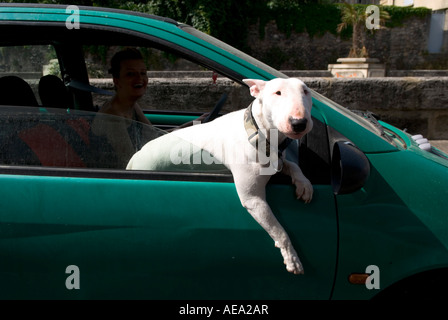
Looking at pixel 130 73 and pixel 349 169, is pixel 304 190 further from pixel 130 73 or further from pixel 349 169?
pixel 130 73

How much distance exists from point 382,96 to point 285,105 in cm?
421

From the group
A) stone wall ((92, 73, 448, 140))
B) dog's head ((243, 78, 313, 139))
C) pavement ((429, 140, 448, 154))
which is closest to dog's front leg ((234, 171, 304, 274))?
dog's head ((243, 78, 313, 139))

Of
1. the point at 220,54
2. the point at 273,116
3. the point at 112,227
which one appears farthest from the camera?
the point at 220,54

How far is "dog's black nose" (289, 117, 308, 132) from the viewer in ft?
5.16

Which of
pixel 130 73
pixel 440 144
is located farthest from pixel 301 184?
pixel 440 144

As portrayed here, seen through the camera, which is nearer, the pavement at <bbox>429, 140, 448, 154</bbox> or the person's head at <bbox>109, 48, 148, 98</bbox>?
the person's head at <bbox>109, 48, 148, 98</bbox>

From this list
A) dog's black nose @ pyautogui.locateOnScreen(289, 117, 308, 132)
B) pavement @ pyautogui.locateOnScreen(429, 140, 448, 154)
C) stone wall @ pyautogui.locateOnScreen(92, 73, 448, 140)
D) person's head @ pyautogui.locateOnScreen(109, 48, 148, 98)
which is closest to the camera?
dog's black nose @ pyautogui.locateOnScreen(289, 117, 308, 132)

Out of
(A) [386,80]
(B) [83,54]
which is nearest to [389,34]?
(A) [386,80]

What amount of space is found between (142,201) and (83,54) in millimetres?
1676

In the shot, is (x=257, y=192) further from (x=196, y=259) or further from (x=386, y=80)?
(x=386, y=80)

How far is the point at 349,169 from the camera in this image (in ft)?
5.65

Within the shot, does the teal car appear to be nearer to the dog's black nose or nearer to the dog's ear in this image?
the dog's ear

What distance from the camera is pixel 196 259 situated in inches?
71.4

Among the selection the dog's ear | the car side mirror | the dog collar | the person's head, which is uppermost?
the person's head
